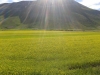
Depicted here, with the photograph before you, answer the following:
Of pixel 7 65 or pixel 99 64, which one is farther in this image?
pixel 99 64

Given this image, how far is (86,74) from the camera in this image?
17875 millimetres

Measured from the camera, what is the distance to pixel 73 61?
70.6 ft

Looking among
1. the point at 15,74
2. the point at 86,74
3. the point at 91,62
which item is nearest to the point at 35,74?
the point at 15,74

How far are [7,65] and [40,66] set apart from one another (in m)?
3.57

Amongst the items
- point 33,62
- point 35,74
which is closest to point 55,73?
point 35,74

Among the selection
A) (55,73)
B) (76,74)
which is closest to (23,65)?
(55,73)

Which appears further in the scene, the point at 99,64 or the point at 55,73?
the point at 99,64

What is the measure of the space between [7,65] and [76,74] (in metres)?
7.43

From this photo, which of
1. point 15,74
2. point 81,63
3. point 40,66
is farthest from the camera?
point 81,63

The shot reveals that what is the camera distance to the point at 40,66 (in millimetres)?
19516

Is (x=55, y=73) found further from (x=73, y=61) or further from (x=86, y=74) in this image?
(x=73, y=61)

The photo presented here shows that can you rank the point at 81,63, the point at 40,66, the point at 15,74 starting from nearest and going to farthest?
the point at 15,74 < the point at 40,66 < the point at 81,63

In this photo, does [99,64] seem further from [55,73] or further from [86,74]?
[55,73]

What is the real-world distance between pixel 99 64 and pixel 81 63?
90.7 inches
